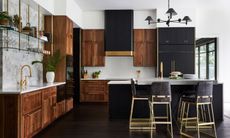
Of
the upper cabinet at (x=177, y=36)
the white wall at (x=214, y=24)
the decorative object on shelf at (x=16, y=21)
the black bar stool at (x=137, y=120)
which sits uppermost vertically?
the white wall at (x=214, y=24)

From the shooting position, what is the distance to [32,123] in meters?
4.58

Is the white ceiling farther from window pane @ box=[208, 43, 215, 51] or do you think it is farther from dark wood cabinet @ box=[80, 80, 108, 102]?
dark wood cabinet @ box=[80, 80, 108, 102]

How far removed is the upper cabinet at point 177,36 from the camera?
909 centimetres

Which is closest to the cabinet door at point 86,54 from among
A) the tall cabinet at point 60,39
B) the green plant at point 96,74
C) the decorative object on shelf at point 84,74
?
the decorative object on shelf at point 84,74

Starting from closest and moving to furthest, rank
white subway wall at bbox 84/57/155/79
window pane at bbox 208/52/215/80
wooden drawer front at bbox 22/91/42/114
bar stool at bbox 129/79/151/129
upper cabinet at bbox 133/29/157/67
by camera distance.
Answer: wooden drawer front at bbox 22/91/42/114
bar stool at bbox 129/79/151/129
upper cabinet at bbox 133/29/157/67
white subway wall at bbox 84/57/155/79
window pane at bbox 208/52/215/80

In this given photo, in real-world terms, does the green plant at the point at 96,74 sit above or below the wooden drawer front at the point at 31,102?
above

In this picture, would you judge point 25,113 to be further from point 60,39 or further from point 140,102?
point 60,39

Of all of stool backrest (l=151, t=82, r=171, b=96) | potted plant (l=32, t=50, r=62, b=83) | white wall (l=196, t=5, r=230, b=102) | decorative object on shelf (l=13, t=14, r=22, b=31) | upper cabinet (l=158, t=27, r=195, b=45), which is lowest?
stool backrest (l=151, t=82, r=171, b=96)

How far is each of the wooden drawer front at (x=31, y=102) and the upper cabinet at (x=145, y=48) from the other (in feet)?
16.6

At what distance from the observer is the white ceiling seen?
827cm

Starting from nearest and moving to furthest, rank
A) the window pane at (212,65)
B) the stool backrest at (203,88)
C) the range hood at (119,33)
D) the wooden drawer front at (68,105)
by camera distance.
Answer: the stool backrest at (203,88) < the wooden drawer front at (68,105) < the range hood at (119,33) < the window pane at (212,65)

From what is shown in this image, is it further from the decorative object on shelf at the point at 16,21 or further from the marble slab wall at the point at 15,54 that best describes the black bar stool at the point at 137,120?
the decorative object on shelf at the point at 16,21

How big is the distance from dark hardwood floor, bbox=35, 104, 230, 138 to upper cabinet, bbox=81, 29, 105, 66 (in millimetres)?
2929

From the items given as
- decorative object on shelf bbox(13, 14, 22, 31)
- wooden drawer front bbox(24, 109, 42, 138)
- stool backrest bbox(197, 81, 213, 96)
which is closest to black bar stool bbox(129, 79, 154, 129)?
stool backrest bbox(197, 81, 213, 96)
